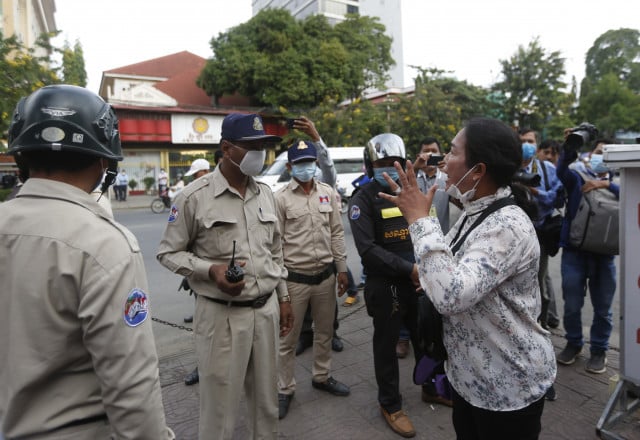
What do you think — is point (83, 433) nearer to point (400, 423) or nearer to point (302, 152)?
point (400, 423)

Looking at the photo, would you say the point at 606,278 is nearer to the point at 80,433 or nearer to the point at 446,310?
the point at 446,310

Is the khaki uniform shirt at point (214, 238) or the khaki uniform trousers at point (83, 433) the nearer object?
the khaki uniform trousers at point (83, 433)

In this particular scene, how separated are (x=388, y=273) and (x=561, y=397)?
1.77 m

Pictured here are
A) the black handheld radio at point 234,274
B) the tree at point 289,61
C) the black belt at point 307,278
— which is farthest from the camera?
the tree at point 289,61

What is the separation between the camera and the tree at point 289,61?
27.5m

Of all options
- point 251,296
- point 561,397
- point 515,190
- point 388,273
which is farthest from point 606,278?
point 251,296

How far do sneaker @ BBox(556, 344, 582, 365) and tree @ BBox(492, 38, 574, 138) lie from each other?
26762 mm

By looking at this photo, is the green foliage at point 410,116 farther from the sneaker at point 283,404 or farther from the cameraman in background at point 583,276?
the sneaker at point 283,404

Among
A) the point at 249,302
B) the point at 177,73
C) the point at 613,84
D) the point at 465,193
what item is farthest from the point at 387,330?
the point at 613,84

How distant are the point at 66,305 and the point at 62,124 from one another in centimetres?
54

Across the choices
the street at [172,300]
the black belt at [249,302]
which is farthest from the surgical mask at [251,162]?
the street at [172,300]

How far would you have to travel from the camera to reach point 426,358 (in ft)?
6.82

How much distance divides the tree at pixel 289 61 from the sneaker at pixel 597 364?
25.5m

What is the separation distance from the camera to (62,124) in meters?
1.27
